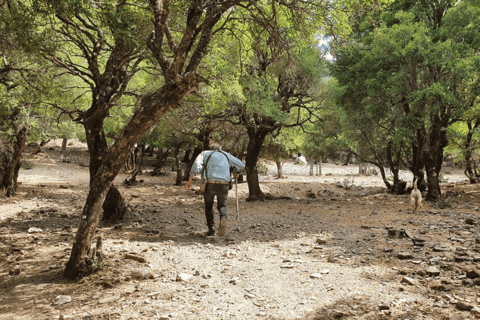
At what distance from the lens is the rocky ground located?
163 inches

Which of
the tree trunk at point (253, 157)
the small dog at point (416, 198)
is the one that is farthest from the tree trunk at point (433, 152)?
the tree trunk at point (253, 157)

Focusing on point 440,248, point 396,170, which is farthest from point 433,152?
point 440,248

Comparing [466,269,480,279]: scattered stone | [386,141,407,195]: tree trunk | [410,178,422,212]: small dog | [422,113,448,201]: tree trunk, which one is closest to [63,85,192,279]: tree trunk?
[466,269,480,279]: scattered stone

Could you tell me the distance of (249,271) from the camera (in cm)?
561

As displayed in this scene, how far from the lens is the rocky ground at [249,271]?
4145mm

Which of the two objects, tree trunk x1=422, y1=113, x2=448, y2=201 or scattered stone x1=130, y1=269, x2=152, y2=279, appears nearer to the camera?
scattered stone x1=130, y1=269, x2=152, y2=279

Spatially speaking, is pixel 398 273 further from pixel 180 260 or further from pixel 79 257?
pixel 79 257

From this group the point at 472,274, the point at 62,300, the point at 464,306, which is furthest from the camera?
the point at 472,274

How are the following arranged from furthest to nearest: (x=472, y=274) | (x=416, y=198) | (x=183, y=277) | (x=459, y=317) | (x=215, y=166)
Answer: (x=416, y=198), (x=215, y=166), (x=183, y=277), (x=472, y=274), (x=459, y=317)

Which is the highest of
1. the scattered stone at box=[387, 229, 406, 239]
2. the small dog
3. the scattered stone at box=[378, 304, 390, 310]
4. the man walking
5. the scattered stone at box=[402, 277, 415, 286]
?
the man walking

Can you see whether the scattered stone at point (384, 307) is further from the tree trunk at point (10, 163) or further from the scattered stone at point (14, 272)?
the tree trunk at point (10, 163)

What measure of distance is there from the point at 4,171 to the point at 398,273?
15.5 metres

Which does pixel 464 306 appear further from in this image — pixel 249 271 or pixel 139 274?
pixel 139 274

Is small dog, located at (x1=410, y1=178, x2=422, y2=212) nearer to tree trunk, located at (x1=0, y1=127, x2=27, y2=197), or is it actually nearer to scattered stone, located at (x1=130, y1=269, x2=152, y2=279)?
scattered stone, located at (x1=130, y1=269, x2=152, y2=279)
